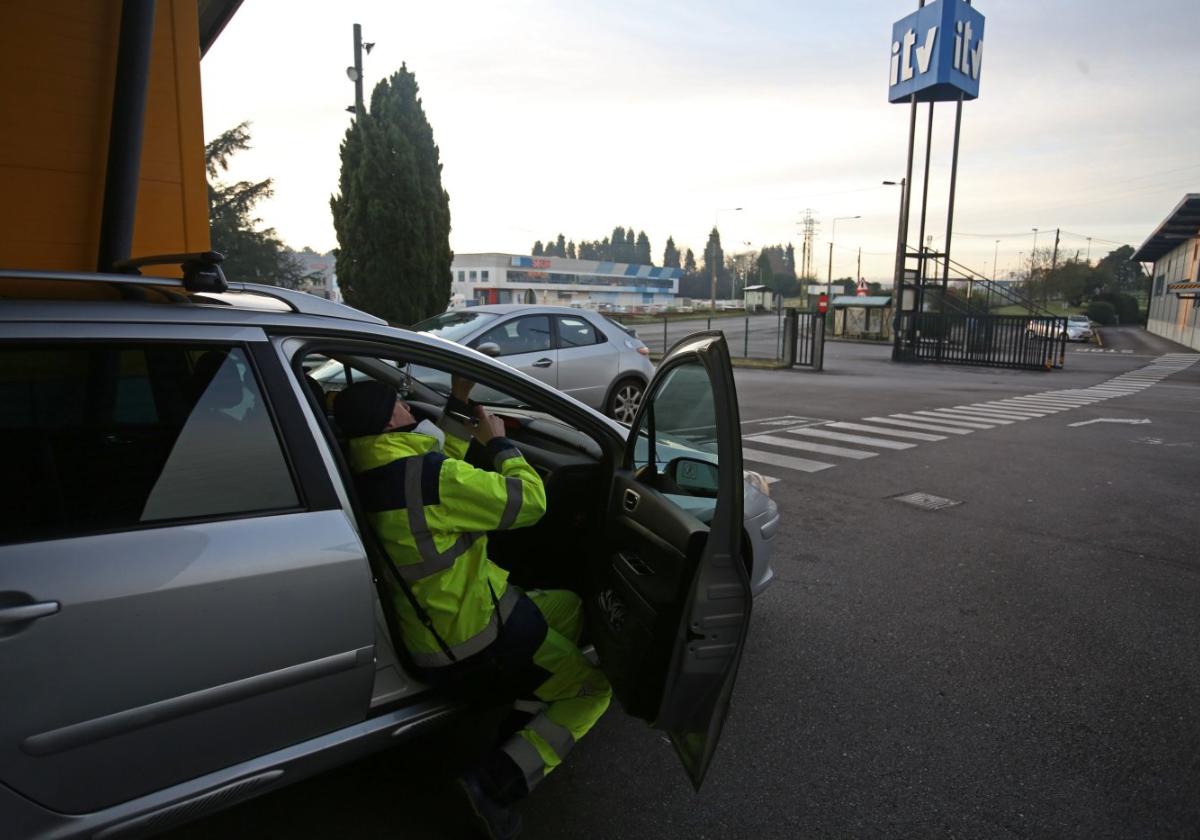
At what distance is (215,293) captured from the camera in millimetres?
2291

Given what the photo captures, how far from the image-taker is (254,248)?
3061cm

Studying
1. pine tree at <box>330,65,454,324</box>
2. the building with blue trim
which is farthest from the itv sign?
the building with blue trim

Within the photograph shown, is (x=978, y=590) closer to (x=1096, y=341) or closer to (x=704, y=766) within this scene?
(x=704, y=766)

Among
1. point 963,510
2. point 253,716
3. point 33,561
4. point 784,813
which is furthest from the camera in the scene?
point 963,510

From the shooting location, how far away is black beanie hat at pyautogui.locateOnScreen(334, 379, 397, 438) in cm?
218

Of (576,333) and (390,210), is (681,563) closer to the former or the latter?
(576,333)

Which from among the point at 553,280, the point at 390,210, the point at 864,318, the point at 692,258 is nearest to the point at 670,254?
the point at 692,258

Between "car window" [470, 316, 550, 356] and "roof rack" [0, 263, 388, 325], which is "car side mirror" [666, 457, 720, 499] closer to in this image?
"roof rack" [0, 263, 388, 325]

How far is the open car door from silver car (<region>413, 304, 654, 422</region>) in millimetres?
5137

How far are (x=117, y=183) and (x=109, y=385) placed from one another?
344cm

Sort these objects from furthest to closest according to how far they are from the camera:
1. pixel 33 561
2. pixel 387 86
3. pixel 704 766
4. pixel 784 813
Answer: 1. pixel 387 86
2. pixel 784 813
3. pixel 704 766
4. pixel 33 561

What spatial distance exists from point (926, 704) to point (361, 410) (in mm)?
2679

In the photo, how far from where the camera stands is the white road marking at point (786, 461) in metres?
7.74

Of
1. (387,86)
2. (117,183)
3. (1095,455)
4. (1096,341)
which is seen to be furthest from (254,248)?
(1096,341)
